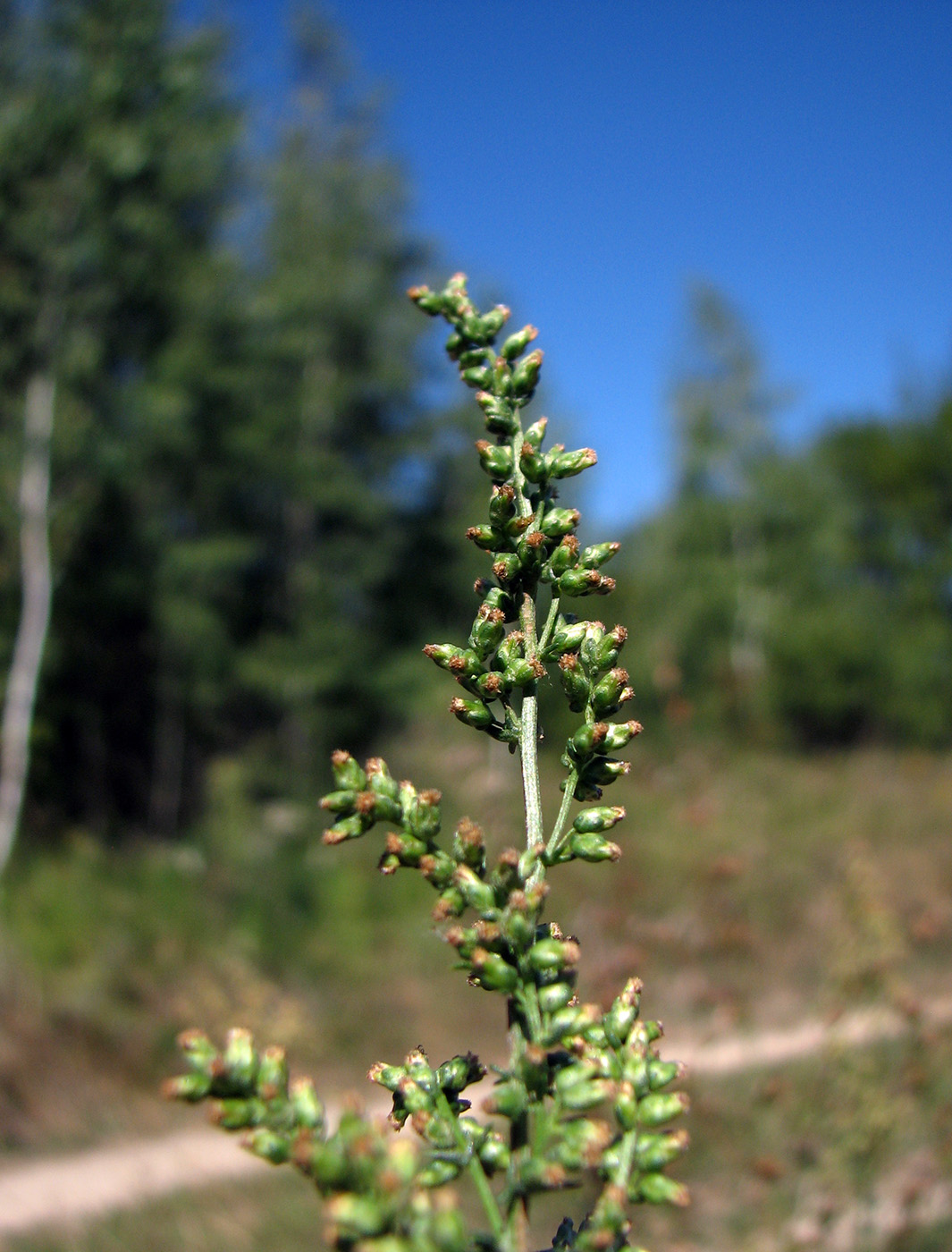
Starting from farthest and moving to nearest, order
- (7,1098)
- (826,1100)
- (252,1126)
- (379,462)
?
(379,462), (7,1098), (826,1100), (252,1126)

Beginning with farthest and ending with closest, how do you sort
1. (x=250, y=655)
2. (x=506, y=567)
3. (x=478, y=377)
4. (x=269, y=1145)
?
(x=250, y=655), (x=478, y=377), (x=506, y=567), (x=269, y=1145)

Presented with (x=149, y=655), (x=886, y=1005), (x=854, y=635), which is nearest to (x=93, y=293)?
(x=149, y=655)

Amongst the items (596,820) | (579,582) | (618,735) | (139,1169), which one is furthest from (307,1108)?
(139,1169)

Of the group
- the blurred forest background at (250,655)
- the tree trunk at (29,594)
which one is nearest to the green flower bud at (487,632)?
the blurred forest background at (250,655)

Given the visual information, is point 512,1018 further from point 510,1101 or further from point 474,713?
point 474,713

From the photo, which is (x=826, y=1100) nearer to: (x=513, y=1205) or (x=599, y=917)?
(x=599, y=917)

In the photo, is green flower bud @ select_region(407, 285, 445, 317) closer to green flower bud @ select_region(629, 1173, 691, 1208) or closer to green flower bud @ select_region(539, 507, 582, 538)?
green flower bud @ select_region(539, 507, 582, 538)
